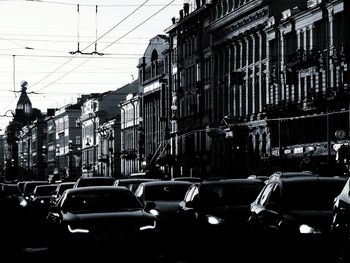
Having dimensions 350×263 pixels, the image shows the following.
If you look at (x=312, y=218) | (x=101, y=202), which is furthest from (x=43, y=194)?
(x=312, y=218)

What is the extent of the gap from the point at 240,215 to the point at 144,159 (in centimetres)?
10198

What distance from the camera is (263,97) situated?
266 ft

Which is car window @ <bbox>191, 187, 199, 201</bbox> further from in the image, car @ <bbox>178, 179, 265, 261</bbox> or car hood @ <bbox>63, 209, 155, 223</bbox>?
car hood @ <bbox>63, 209, 155, 223</bbox>

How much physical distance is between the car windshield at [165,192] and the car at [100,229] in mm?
6831

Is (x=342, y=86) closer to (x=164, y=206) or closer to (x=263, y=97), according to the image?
(x=263, y=97)

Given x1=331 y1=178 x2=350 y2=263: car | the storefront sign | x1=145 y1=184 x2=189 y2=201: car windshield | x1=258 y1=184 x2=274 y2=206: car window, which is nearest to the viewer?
x1=331 y1=178 x2=350 y2=263: car

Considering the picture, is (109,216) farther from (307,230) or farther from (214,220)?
(307,230)

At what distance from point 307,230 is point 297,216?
675 mm

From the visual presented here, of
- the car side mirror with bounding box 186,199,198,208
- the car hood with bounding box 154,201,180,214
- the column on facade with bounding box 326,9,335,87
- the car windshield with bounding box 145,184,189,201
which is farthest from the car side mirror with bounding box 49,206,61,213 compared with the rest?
the column on facade with bounding box 326,9,335,87

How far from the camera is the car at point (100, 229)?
16984 mm

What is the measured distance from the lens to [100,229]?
56.5 ft

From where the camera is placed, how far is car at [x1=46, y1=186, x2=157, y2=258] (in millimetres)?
16984

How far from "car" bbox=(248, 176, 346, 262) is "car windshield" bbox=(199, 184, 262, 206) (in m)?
2.86

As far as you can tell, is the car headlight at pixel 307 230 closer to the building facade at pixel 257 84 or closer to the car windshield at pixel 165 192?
the car windshield at pixel 165 192
